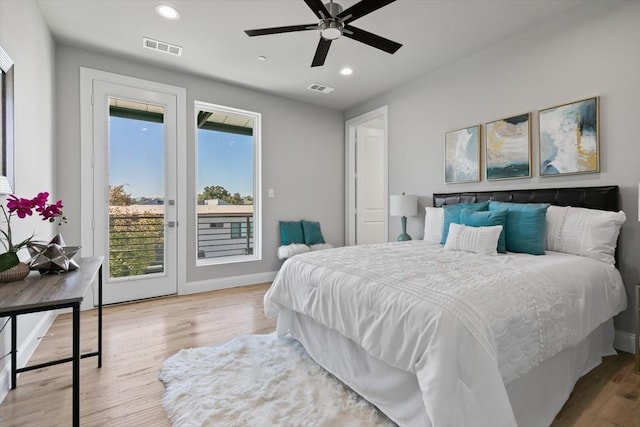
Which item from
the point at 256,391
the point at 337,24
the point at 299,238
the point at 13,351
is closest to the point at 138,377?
the point at 13,351

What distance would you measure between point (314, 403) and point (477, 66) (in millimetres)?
3597

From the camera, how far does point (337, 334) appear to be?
189 cm

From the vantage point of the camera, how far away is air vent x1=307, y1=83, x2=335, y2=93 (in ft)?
13.8

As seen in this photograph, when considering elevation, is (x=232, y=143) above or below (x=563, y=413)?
above

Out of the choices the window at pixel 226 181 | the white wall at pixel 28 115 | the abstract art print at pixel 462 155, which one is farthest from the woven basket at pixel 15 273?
the abstract art print at pixel 462 155

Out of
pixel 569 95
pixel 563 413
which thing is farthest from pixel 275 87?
pixel 563 413

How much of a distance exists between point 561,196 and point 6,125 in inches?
161

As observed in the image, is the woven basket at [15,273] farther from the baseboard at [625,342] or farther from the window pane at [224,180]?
the baseboard at [625,342]

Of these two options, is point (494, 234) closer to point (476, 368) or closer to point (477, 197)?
point (477, 197)

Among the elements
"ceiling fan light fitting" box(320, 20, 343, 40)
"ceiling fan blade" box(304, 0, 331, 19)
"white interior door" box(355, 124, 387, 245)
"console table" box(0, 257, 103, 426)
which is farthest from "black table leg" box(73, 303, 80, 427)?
"white interior door" box(355, 124, 387, 245)

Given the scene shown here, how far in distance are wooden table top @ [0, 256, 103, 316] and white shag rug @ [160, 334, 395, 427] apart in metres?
0.84

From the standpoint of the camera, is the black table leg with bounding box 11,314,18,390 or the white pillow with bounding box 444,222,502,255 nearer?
the black table leg with bounding box 11,314,18,390

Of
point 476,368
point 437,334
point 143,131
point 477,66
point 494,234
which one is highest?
point 477,66

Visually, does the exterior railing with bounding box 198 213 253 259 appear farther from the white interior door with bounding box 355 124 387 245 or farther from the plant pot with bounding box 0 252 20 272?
the plant pot with bounding box 0 252 20 272
